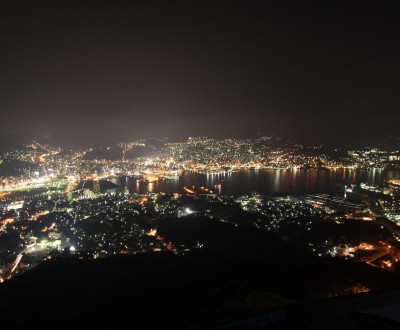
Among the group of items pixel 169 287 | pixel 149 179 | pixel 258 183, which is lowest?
pixel 149 179

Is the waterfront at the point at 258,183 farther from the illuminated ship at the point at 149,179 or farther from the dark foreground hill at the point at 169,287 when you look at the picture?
the dark foreground hill at the point at 169,287

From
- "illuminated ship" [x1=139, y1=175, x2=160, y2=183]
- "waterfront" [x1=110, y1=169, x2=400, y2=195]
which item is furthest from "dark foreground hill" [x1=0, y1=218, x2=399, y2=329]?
"illuminated ship" [x1=139, y1=175, x2=160, y2=183]

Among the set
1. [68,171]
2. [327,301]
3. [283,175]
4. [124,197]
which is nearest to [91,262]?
[327,301]

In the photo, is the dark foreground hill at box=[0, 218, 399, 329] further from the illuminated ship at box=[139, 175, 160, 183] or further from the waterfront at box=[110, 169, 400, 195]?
the illuminated ship at box=[139, 175, 160, 183]

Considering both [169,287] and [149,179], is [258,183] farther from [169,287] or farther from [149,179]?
[169,287]

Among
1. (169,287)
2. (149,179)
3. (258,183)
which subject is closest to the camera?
(169,287)

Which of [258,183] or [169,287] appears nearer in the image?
[169,287]

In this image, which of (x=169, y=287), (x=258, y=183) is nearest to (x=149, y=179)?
(x=258, y=183)

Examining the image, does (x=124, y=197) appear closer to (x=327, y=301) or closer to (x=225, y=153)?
(x=327, y=301)

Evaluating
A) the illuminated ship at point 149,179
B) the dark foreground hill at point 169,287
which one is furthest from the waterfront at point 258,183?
the dark foreground hill at point 169,287
